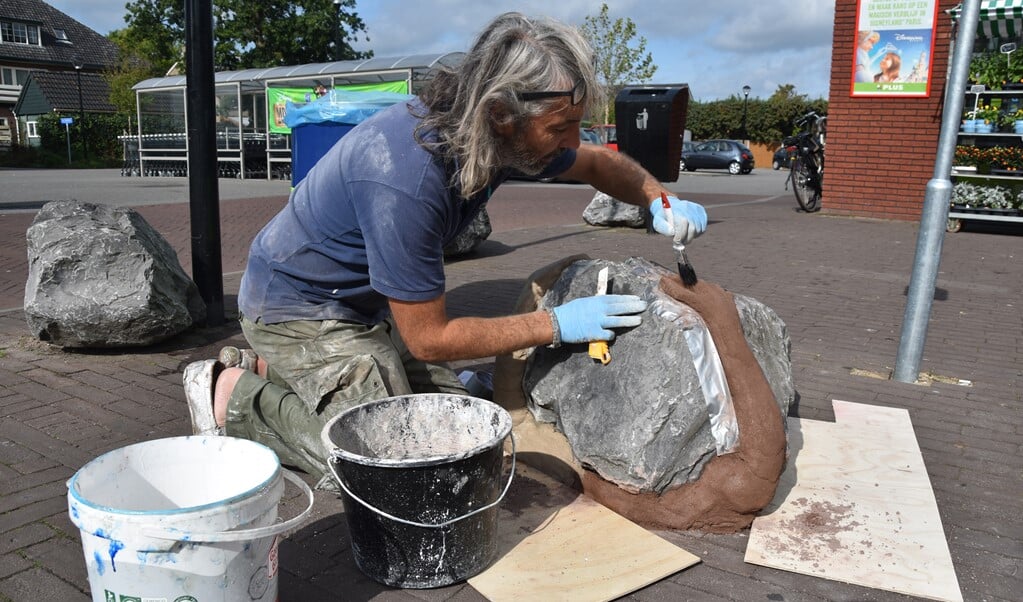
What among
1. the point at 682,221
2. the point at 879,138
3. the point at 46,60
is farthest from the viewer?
the point at 46,60

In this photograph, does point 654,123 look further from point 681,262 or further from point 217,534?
point 217,534

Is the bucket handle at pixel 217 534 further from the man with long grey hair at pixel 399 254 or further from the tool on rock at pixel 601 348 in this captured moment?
the tool on rock at pixel 601 348

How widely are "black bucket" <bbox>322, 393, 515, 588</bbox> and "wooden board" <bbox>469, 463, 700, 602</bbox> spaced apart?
0.12m

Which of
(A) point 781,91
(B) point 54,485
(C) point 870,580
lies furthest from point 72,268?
(A) point 781,91

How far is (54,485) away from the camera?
3012 mm

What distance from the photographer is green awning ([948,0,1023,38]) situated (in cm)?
1050

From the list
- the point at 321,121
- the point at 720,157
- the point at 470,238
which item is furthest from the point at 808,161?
the point at 720,157

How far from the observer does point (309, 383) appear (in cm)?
300

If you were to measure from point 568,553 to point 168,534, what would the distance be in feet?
4.30

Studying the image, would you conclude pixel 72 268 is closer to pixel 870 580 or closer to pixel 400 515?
pixel 400 515

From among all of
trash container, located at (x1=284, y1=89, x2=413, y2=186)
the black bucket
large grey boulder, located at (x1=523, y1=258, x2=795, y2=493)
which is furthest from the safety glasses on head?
trash container, located at (x1=284, y1=89, x2=413, y2=186)

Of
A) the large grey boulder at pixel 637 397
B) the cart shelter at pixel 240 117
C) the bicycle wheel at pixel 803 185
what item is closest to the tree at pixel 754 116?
the cart shelter at pixel 240 117

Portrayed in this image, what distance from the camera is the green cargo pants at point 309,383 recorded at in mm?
2971

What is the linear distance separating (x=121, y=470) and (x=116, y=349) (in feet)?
9.47
